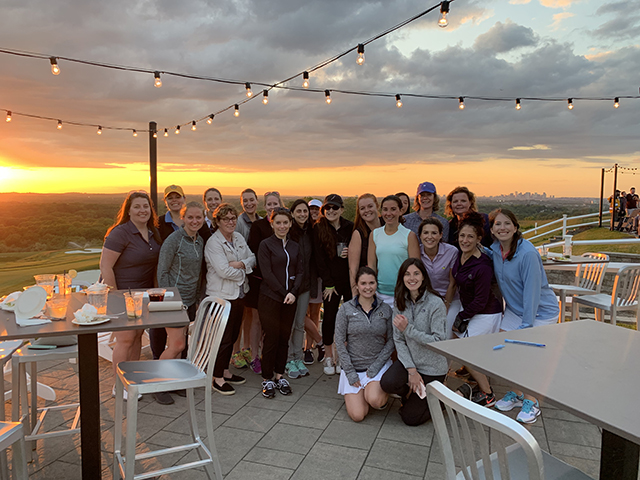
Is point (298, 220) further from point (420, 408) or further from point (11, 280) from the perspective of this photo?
point (11, 280)

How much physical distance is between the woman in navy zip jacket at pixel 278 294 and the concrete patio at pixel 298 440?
0.28 metres

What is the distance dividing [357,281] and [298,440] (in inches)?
46.6

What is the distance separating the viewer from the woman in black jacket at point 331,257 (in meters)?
3.80

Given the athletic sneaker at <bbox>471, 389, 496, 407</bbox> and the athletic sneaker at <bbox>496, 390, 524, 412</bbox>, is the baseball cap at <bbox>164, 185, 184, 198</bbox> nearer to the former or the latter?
the athletic sneaker at <bbox>471, 389, 496, 407</bbox>

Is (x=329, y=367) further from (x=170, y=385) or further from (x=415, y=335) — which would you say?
(x=170, y=385)

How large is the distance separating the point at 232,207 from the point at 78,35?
3575 millimetres

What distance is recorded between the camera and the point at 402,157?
30.2 ft

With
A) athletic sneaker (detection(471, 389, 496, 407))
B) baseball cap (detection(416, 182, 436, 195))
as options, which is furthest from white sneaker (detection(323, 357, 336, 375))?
baseball cap (detection(416, 182, 436, 195))

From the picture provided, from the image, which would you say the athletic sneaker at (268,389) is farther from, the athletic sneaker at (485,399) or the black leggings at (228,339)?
the athletic sneaker at (485,399)

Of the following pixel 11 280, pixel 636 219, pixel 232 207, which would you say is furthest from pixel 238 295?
pixel 636 219

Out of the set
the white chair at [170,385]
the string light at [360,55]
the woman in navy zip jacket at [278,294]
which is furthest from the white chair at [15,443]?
the string light at [360,55]

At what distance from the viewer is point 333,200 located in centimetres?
382

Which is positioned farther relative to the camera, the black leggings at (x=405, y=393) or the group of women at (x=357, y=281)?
the group of women at (x=357, y=281)

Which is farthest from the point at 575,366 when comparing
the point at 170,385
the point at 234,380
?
the point at 234,380
